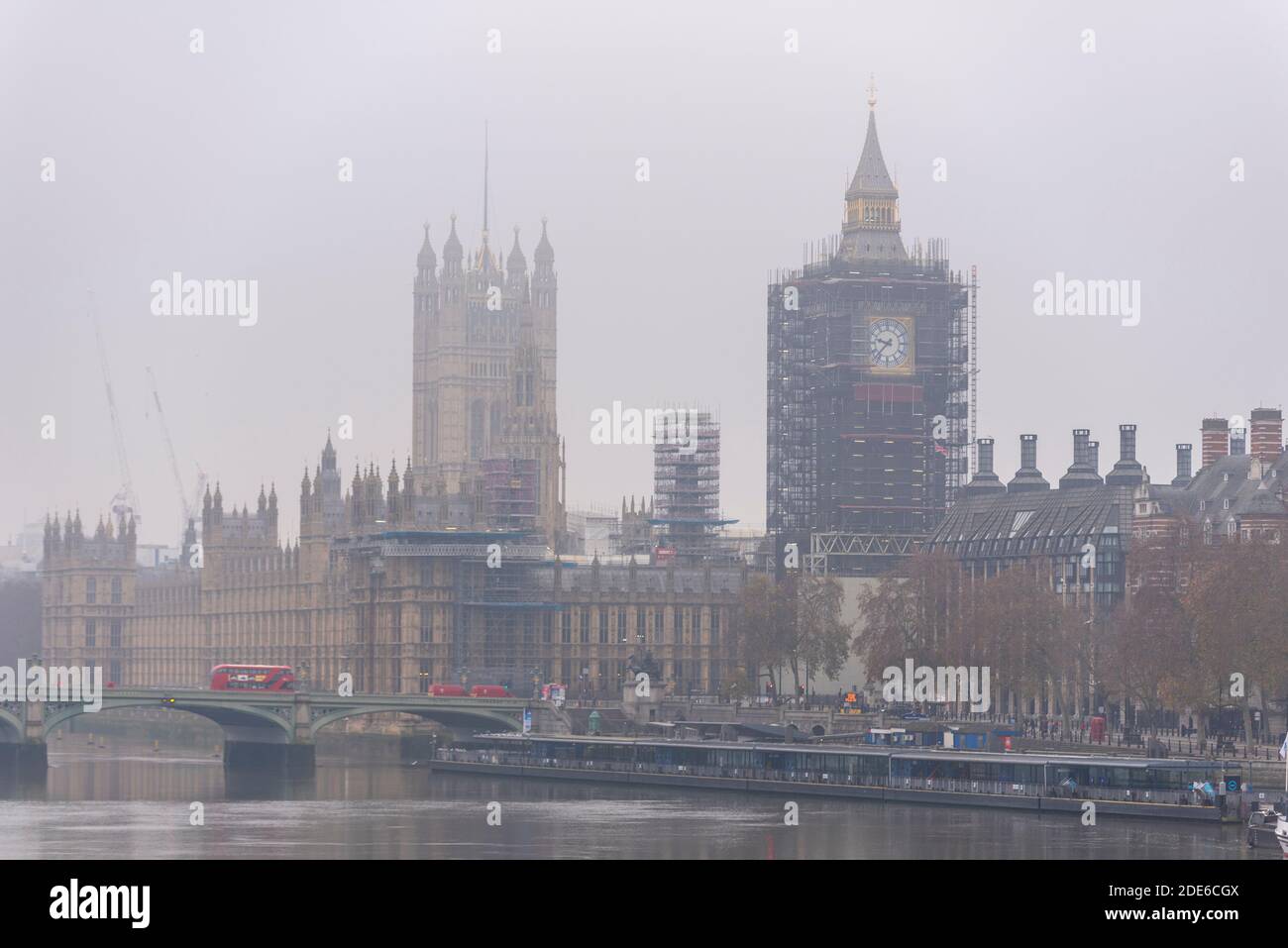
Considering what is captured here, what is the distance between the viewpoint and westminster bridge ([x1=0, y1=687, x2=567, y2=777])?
15262 centimetres

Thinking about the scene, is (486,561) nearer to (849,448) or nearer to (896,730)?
(849,448)

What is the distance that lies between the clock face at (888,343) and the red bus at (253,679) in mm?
39147

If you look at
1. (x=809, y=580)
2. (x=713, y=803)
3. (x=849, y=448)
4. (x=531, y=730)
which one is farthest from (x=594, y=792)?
(x=849, y=448)

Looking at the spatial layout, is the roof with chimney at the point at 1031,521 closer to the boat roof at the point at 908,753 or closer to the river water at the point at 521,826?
the boat roof at the point at 908,753

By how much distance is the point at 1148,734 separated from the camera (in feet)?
463

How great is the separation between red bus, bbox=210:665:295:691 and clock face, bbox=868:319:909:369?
39147 millimetres

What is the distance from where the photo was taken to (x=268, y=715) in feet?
513

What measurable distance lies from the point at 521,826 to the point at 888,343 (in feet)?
260

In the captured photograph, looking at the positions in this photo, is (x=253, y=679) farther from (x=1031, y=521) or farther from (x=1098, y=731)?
(x=1098, y=731)

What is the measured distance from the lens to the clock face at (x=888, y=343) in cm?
19250

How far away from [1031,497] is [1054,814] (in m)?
63.4

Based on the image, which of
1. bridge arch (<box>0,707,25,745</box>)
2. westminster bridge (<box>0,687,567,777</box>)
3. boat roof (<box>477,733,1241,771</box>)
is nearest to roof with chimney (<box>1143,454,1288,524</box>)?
boat roof (<box>477,733,1241,771</box>)

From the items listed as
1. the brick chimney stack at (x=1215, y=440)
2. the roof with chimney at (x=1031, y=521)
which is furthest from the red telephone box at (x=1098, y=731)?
the brick chimney stack at (x=1215, y=440)
